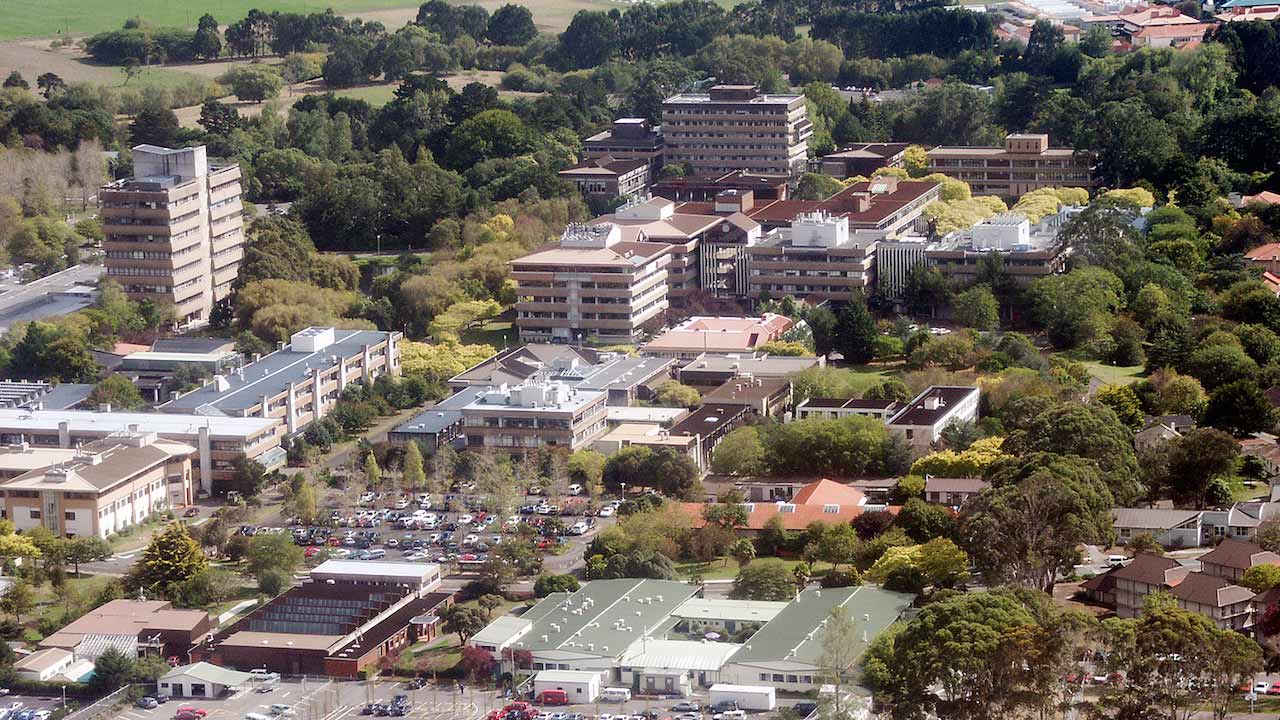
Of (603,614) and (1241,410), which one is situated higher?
(1241,410)

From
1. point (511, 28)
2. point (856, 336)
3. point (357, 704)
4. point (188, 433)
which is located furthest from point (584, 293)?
point (511, 28)

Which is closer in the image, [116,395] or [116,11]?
[116,395]

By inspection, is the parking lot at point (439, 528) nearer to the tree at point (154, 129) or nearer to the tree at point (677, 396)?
the tree at point (677, 396)

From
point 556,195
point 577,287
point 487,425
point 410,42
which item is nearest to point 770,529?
point 487,425

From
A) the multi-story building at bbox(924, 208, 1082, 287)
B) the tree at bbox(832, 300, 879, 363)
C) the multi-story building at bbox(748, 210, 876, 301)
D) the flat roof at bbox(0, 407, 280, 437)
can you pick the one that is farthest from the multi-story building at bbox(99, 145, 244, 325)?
the multi-story building at bbox(924, 208, 1082, 287)

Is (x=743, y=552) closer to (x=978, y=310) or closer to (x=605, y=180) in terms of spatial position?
(x=978, y=310)

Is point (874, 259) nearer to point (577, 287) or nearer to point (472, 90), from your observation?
point (577, 287)

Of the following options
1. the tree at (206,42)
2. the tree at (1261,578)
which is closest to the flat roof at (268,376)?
the tree at (1261,578)
